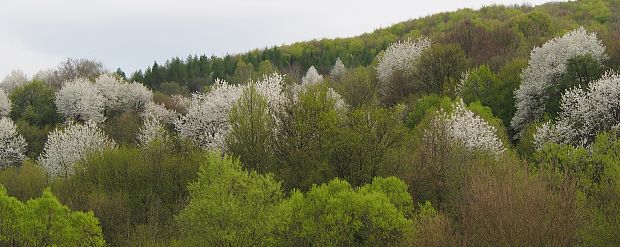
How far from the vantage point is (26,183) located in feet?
162

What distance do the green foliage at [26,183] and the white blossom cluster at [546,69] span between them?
1644 inches

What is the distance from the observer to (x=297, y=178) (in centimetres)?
3916

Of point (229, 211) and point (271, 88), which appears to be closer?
point (229, 211)

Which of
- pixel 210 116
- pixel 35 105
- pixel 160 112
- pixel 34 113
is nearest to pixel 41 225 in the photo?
pixel 210 116

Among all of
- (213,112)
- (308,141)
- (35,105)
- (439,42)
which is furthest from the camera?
(35,105)

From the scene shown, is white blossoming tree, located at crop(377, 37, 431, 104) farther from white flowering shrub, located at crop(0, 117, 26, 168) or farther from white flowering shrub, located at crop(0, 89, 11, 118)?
white flowering shrub, located at crop(0, 89, 11, 118)

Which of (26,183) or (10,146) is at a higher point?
(26,183)

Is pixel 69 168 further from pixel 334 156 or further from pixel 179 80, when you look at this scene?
pixel 179 80

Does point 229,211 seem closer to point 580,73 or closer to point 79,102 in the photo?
point 580,73

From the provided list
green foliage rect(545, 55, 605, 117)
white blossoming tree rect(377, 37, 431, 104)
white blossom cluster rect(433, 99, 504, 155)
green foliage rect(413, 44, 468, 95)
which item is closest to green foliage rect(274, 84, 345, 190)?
white blossom cluster rect(433, 99, 504, 155)

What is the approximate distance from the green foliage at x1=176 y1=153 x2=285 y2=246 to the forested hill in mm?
42160

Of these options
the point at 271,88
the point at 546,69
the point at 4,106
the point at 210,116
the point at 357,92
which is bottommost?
the point at 4,106

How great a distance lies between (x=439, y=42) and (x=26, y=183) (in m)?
54.1

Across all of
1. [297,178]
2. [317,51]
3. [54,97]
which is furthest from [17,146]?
[317,51]
